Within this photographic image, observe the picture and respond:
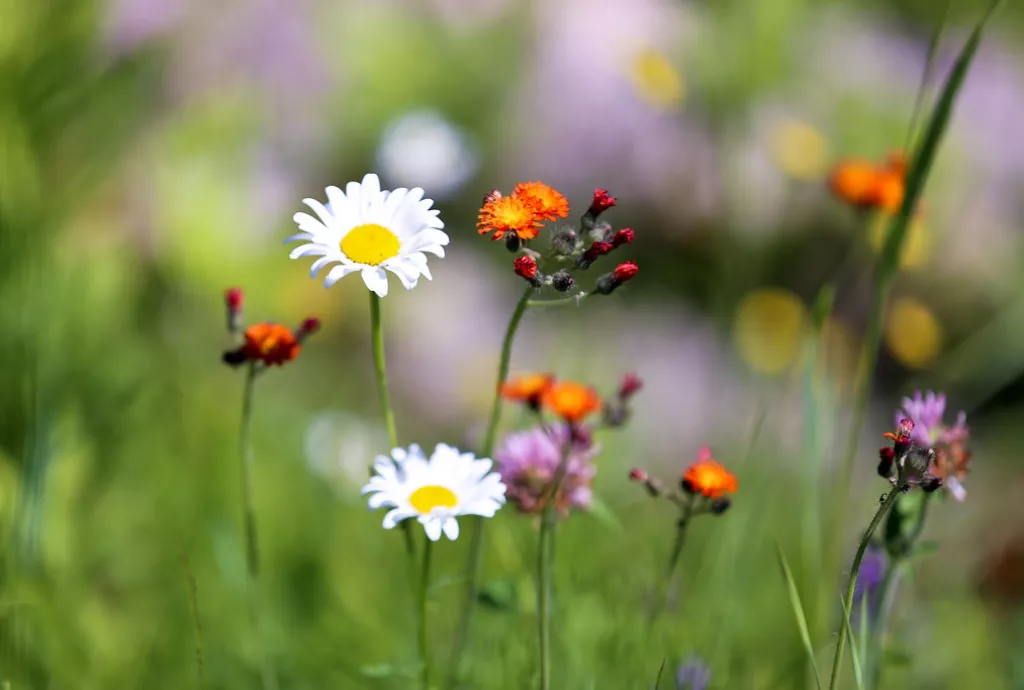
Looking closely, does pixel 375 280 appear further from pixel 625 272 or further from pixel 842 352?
pixel 842 352

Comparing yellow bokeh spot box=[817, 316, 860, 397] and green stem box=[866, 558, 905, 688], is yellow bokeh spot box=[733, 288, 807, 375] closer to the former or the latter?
yellow bokeh spot box=[817, 316, 860, 397]

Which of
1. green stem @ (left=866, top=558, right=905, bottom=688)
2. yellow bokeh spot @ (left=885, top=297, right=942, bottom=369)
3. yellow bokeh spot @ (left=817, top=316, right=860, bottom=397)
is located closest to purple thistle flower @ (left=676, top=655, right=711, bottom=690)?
green stem @ (left=866, top=558, right=905, bottom=688)

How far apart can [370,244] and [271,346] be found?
165mm

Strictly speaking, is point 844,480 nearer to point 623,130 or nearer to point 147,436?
point 147,436

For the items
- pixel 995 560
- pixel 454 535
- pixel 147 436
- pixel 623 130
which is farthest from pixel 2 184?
pixel 623 130

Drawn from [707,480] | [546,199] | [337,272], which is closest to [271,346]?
[337,272]

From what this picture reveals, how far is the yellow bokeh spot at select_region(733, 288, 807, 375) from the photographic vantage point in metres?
2.64

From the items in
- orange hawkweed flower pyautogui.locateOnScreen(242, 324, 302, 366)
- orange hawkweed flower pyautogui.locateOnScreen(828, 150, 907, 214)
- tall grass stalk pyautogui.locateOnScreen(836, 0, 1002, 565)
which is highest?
orange hawkweed flower pyautogui.locateOnScreen(828, 150, 907, 214)

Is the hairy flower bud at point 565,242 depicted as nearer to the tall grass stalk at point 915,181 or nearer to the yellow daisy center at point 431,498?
the yellow daisy center at point 431,498

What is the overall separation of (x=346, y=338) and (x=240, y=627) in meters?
1.51

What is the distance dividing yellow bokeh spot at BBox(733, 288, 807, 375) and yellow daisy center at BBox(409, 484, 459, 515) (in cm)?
189

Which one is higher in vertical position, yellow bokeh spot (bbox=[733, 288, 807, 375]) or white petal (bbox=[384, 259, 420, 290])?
yellow bokeh spot (bbox=[733, 288, 807, 375])

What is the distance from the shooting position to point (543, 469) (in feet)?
3.27

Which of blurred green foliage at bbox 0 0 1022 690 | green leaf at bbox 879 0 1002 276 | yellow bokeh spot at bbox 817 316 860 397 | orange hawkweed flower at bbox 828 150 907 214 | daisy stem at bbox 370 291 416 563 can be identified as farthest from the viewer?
yellow bokeh spot at bbox 817 316 860 397
